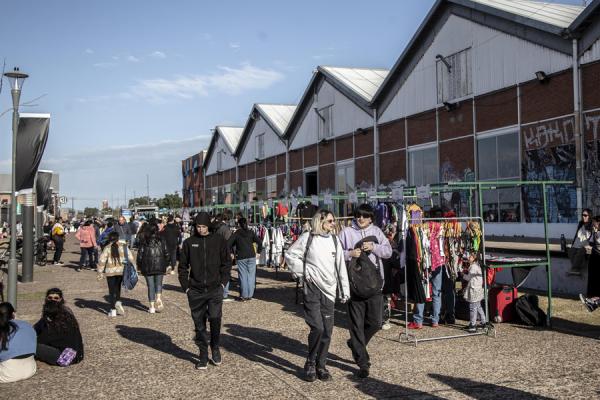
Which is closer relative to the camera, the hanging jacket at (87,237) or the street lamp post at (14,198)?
the street lamp post at (14,198)

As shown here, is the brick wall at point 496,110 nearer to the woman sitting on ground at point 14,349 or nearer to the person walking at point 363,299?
the person walking at point 363,299

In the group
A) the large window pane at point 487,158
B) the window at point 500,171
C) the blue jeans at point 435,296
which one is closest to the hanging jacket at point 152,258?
the blue jeans at point 435,296

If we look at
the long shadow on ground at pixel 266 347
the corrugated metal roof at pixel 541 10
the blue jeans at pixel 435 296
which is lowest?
the long shadow on ground at pixel 266 347

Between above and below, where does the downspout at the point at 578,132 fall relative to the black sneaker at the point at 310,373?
above

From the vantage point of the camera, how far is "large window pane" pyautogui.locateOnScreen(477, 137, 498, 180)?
75.3 ft

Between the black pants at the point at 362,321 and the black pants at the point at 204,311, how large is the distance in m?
1.78

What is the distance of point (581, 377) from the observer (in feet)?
23.1

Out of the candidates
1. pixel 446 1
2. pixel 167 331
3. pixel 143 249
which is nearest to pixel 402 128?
pixel 446 1

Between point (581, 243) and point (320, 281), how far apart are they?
8.27 metres

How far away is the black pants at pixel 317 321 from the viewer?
702 cm

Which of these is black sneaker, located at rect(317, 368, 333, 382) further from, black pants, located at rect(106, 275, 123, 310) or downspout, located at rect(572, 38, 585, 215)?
downspout, located at rect(572, 38, 585, 215)

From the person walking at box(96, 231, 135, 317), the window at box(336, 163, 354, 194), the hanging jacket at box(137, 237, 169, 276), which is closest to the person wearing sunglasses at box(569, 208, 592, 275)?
the hanging jacket at box(137, 237, 169, 276)

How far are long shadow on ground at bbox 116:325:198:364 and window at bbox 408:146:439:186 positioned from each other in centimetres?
1779

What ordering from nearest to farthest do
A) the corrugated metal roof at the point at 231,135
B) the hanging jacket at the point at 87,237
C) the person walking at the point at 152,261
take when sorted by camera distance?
the person walking at the point at 152,261, the hanging jacket at the point at 87,237, the corrugated metal roof at the point at 231,135
